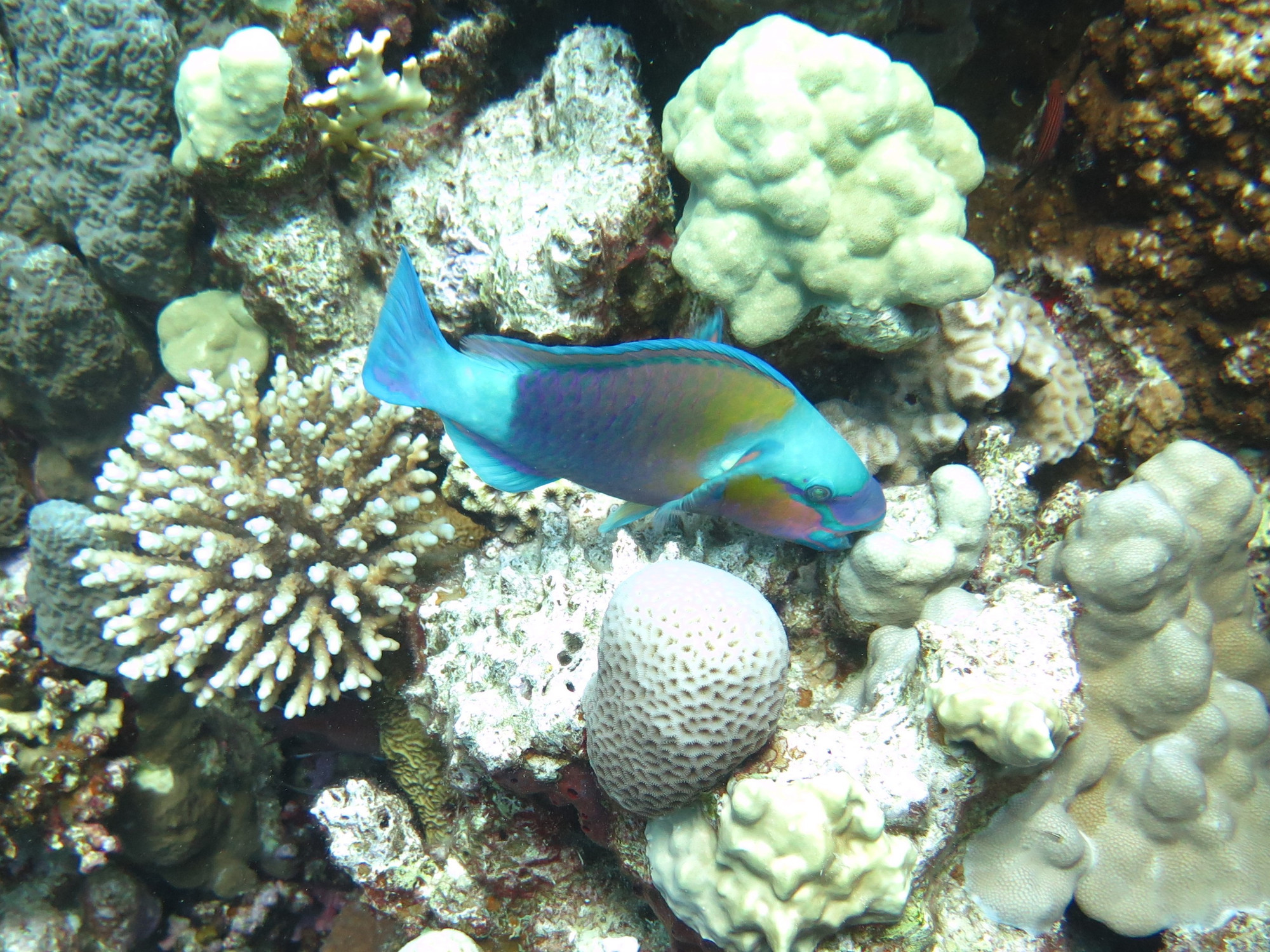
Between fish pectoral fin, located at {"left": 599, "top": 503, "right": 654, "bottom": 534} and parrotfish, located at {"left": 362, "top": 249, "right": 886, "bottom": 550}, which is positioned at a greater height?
parrotfish, located at {"left": 362, "top": 249, "right": 886, "bottom": 550}

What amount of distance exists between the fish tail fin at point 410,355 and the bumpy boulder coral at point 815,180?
1014 mm

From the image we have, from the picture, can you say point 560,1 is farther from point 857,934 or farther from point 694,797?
point 857,934

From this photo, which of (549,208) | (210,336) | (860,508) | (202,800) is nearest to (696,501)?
(860,508)

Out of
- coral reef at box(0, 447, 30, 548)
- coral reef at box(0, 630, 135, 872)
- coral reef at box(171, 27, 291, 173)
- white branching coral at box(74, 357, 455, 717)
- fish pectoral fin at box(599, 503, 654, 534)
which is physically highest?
coral reef at box(171, 27, 291, 173)

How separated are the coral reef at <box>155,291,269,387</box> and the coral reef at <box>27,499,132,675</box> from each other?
906 mm

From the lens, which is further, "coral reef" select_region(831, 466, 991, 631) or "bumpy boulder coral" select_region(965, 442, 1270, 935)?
"coral reef" select_region(831, 466, 991, 631)

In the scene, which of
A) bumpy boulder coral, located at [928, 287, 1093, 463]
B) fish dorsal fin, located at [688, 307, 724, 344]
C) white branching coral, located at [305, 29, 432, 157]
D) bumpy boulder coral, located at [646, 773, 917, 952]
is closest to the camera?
bumpy boulder coral, located at [646, 773, 917, 952]

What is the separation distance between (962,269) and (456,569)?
248 cm

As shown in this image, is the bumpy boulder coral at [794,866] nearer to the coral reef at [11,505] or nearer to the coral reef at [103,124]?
the coral reef at [103,124]

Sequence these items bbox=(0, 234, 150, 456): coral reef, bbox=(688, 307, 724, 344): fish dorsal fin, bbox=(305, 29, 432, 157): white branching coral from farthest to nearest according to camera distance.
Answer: bbox=(0, 234, 150, 456): coral reef → bbox=(305, 29, 432, 157): white branching coral → bbox=(688, 307, 724, 344): fish dorsal fin

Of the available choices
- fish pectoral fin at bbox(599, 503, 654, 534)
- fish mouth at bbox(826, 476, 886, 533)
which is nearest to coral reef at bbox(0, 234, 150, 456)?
fish pectoral fin at bbox(599, 503, 654, 534)

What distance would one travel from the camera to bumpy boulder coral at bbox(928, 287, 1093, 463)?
2955 millimetres

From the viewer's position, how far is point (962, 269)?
2473 millimetres

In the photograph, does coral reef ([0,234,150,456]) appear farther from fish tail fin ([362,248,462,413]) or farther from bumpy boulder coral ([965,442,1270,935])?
bumpy boulder coral ([965,442,1270,935])
